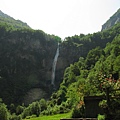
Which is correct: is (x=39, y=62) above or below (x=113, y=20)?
below

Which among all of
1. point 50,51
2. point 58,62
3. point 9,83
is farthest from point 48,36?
point 9,83

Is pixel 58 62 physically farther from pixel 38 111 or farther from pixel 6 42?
pixel 38 111

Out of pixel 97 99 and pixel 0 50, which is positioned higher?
pixel 0 50

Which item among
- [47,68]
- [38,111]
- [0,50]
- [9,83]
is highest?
[0,50]

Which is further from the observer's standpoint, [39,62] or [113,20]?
[113,20]

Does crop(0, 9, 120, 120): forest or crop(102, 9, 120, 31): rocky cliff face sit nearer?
crop(0, 9, 120, 120): forest

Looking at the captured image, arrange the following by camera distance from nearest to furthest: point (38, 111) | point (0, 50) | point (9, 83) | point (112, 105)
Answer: point (112, 105)
point (38, 111)
point (9, 83)
point (0, 50)

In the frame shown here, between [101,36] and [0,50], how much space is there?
46.8 m

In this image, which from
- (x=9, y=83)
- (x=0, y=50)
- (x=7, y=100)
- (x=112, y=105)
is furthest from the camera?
(x=0, y=50)

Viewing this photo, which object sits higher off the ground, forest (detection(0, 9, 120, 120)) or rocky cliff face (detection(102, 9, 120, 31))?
rocky cliff face (detection(102, 9, 120, 31))

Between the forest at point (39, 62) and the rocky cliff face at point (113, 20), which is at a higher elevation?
the rocky cliff face at point (113, 20)

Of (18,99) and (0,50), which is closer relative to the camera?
(18,99)

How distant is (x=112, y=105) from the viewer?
612 inches

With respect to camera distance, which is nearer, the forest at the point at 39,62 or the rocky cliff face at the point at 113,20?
the forest at the point at 39,62
